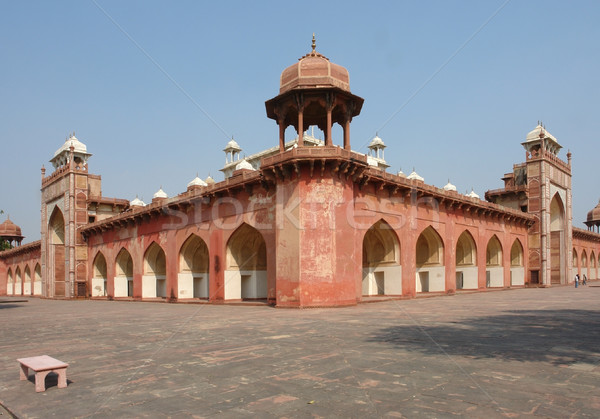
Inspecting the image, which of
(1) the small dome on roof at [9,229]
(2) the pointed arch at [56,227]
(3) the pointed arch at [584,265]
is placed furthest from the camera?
(1) the small dome on roof at [9,229]

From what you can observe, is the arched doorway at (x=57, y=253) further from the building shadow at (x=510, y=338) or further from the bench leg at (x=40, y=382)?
the bench leg at (x=40, y=382)

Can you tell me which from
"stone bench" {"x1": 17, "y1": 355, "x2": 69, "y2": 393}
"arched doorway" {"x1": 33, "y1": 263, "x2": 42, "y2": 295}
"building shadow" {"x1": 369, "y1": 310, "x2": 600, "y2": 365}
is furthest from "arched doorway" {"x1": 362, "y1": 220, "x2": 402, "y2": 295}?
"arched doorway" {"x1": 33, "y1": 263, "x2": 42, "y2": 295}

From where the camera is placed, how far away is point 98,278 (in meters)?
35.5

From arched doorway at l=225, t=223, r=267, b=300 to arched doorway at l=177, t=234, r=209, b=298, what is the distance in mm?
3249

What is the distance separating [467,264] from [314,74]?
677 inches

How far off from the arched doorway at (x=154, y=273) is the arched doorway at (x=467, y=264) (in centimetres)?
1797

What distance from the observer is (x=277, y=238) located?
1766cm

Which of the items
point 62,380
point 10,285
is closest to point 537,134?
point 62,380

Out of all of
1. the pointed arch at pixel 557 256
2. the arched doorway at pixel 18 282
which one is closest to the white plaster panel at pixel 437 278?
the pointed arch at pixel 557 256

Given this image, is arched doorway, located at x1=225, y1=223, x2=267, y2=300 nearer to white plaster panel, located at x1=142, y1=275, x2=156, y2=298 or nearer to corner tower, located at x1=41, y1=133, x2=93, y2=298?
white plaster panel, located at x1=142, y1=275, x2=156, y2=298

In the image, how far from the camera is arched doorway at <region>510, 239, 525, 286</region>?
34938 mm

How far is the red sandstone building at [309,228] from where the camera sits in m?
16.9

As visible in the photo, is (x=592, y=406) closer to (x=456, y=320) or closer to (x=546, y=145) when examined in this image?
(x=456, y=320)

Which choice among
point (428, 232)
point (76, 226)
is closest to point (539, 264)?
point (428, 232)
